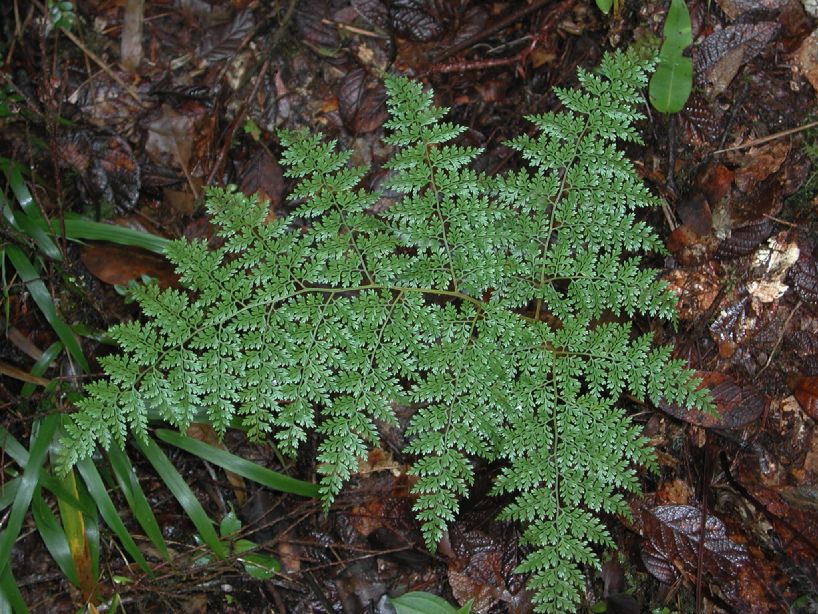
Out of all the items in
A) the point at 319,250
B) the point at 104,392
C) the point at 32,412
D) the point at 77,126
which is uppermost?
the point at 77,126

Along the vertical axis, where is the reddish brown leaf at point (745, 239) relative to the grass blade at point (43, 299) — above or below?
above

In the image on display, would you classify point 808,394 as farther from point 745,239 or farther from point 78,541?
point 78,541

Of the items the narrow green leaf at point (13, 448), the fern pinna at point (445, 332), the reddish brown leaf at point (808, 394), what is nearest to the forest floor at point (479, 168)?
the reddish brown leaf at point (808, 394)

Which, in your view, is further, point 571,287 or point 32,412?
point 32,412

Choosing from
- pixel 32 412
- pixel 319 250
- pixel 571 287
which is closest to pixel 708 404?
pixel 571 287

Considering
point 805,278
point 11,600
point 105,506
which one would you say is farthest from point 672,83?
point 11,600

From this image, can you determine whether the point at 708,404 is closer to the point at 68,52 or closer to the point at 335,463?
the point at 335,463

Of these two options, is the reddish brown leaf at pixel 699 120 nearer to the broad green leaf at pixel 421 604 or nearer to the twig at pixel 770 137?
the twig at pixel 770 137
